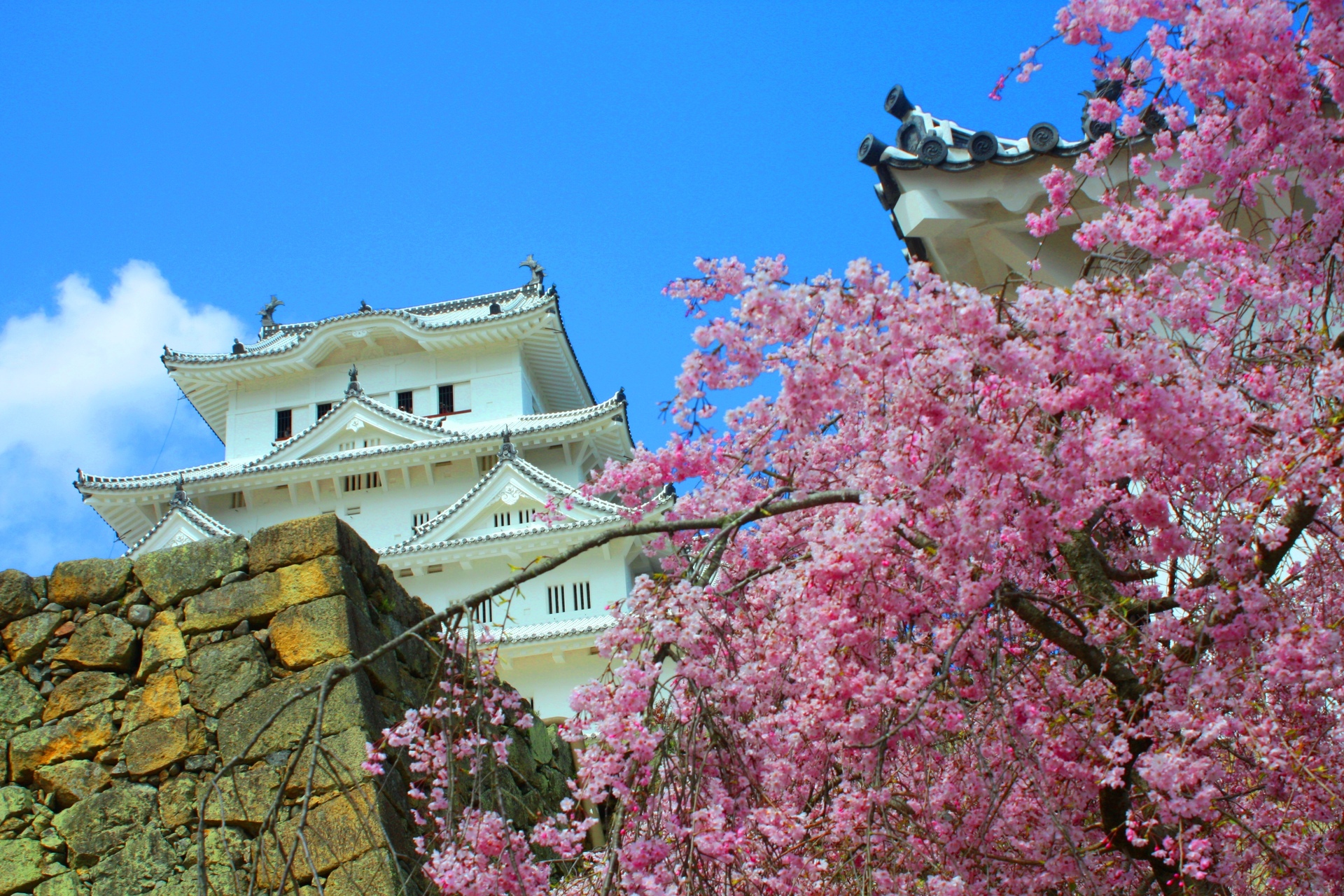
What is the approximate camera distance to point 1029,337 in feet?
12.2

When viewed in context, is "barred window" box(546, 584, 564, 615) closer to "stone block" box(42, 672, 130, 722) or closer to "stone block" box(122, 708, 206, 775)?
"stone block" box(42, 672, 130, 722)

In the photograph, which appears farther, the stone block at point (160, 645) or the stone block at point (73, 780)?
the stone block at point (160, 645)

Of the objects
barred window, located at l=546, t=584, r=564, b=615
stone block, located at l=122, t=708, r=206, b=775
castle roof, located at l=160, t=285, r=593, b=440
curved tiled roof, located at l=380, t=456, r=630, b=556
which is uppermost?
castle roof, located at l=160, t=285, r=593, b=440

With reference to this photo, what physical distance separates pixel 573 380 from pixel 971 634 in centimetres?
2676

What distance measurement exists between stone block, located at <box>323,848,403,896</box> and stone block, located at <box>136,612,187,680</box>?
5.29ft

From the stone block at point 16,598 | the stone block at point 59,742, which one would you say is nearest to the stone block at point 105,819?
the stone block at point 59,742

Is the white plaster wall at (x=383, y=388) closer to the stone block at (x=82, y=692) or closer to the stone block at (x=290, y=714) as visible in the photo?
the stone block at (x=82, y=692)

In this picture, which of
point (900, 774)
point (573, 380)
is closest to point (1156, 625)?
point (900, 774)

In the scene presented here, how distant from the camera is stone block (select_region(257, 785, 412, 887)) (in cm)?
533

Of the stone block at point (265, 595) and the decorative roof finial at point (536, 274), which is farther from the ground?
the decorative roof finial at point (536, 274)

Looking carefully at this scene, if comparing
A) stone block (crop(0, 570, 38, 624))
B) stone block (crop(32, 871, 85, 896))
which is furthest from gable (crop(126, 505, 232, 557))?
stone block (crop(32, 871, 85, 896))

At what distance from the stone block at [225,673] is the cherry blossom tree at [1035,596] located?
1.76 metres

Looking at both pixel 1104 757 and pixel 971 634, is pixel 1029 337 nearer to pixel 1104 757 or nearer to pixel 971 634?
pixel 971 634

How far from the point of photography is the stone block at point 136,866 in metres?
5.49
